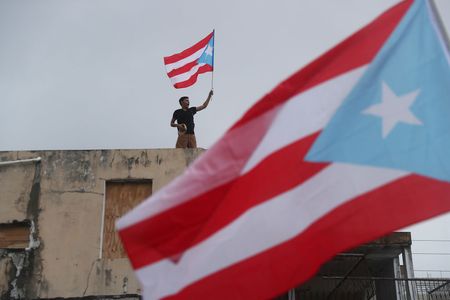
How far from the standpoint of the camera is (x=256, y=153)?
557 cm

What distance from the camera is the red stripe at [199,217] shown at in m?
Answer: 5.38

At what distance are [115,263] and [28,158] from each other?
301cm

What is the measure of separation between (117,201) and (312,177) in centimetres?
910

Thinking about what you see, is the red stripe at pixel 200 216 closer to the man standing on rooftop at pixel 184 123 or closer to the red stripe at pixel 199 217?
the red stripe at pixel 199 217

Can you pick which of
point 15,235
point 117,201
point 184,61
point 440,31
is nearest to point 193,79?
point 184,61

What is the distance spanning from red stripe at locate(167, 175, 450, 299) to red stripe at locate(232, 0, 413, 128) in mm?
1105

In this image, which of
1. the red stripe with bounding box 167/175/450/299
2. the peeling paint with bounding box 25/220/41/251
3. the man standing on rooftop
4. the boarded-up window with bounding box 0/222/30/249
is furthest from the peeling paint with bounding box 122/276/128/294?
the red stripe with bounding box 167/175/450/299

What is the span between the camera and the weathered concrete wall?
13219mm

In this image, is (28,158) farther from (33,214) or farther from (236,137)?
(236,137)

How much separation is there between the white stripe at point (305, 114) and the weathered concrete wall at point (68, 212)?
8144mm

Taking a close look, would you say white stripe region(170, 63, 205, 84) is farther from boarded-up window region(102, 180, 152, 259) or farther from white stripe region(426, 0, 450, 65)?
white stripe region(426, 0, 450, 65)

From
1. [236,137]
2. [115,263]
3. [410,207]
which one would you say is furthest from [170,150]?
[410,207]

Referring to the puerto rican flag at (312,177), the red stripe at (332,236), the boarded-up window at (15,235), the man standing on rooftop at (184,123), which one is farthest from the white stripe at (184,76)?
the red stripe at (332,236)

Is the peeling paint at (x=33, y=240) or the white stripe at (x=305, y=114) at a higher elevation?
the peeling paint at (x=33, y=240)
